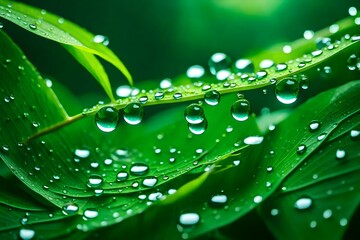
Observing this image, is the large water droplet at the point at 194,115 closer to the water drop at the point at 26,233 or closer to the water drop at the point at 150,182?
the water drop at the point at 150,182

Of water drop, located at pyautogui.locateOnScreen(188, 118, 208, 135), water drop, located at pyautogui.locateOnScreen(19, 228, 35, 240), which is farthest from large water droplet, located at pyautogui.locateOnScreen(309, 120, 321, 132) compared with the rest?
water drop, located at pyautogui.locateOnScreen(19, 228, 35, 240)

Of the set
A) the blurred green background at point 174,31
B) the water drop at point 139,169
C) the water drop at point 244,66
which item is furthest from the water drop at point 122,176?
the blurred green background at point 174,31

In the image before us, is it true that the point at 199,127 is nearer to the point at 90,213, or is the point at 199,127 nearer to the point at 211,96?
the point at 211,96

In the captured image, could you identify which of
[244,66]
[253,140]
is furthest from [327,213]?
[244,66]

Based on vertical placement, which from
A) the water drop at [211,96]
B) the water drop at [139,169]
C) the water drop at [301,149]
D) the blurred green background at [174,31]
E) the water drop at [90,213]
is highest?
the blurred green background at [174,31]

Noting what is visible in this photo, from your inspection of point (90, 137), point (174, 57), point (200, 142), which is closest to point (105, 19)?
point (174, 57)

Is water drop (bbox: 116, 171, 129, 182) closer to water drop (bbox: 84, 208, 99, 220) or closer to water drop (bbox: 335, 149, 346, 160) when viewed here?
water drop (bbox: 84, 208, 99, 220)
